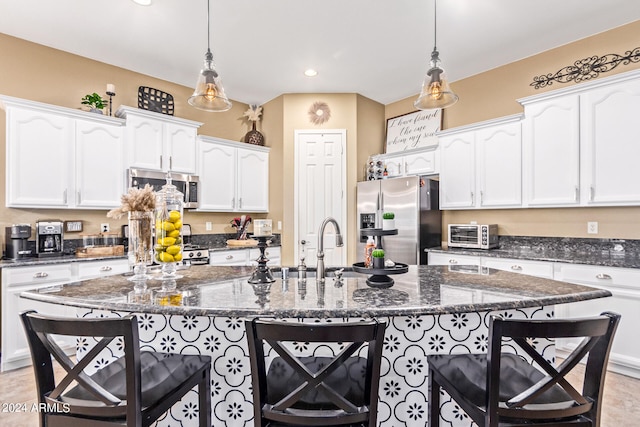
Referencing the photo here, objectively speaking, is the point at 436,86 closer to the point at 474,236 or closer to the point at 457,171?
the point at 457,171

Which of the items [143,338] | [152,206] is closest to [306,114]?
[152,206]

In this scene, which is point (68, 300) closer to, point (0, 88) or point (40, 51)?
point (0, 88)

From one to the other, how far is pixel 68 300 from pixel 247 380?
32.5 inches

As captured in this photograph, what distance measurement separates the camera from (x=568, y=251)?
3.33 m

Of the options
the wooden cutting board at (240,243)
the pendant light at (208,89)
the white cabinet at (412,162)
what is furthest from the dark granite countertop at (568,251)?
the pendant light at (208,89)

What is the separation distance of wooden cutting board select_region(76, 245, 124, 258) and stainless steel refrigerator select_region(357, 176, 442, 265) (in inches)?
111

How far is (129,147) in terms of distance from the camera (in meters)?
3.59

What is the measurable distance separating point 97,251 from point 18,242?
60 centimetres

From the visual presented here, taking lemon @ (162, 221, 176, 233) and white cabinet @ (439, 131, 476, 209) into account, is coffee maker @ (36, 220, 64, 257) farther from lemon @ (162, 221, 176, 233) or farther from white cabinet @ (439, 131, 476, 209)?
white cabinet @ (439, 131, 476, 209)

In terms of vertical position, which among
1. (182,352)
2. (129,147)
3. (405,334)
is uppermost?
(129,147)

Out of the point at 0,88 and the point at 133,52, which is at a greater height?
the point at 133,52

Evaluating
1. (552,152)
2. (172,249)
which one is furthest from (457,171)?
(172,249)

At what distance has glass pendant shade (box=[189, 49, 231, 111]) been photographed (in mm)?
2311

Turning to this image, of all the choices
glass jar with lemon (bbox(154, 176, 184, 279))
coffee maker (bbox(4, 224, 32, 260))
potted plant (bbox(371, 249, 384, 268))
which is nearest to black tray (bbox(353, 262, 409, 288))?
potted plant (bbox(371, 249, 384, 268))
